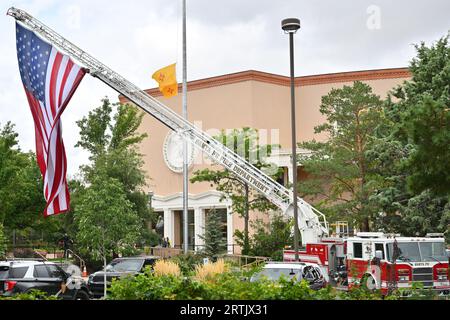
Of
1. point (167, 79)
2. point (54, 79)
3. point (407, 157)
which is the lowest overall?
point (407, 157)

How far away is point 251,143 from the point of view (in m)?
38.9

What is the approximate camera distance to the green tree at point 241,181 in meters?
35.7

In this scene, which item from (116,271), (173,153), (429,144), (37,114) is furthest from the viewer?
(173,153)

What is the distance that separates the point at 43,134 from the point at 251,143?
23321mm

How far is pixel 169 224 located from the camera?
5688 cm

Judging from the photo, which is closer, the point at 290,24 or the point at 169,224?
the point at 290,24

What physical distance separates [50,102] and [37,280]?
4497 mm

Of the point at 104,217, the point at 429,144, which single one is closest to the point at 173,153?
the point at 104,217

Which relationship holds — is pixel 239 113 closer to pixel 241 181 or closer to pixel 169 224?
pixel 169 224

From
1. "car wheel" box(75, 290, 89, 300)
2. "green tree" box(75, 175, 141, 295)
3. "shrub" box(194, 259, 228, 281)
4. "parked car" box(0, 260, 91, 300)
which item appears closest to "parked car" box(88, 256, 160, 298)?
"green tree" box(75, 175, 141, 295)

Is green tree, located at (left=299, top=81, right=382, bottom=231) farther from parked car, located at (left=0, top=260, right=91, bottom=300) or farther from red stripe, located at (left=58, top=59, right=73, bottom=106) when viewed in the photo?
red stripe, located at (left=58, top=59, right=73, bottom=106)

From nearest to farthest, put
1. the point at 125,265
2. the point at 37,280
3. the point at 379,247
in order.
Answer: the point at 37,280, the point at 379,247, the point at 125,265

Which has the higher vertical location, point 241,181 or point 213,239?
point 241,181

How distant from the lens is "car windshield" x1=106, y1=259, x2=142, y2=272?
22.5 meters
